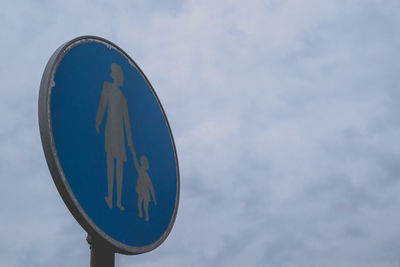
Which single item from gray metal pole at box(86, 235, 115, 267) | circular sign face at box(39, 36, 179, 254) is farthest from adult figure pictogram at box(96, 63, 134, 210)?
gray metal pole at box(86, 235, 115, 267)

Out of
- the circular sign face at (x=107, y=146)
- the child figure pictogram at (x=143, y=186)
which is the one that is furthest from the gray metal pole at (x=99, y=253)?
the child figure pictogram at (x=143, y=186)

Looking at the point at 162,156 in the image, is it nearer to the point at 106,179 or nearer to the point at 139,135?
the point at 139,135

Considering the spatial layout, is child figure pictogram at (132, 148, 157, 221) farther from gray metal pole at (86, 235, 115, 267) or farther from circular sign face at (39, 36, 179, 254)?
gray metal pole at (86, 235, 115, 267)

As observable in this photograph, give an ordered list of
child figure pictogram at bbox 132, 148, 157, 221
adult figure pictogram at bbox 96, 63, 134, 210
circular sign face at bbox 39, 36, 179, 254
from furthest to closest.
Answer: child figure pictogram at bbox 132, 148, 157, 221 < adult figure pictogram at bbox 96, 63, 134, 210 < circular sign face at bbox 39, 36, 179, 254

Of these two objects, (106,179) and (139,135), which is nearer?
(106,179)

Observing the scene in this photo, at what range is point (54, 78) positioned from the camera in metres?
1.79

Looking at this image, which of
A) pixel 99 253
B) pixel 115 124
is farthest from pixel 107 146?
pixel 99 253

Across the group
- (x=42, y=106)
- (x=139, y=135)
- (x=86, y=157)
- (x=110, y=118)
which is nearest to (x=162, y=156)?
(x=139, y=135)

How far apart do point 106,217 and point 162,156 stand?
67 centimetres

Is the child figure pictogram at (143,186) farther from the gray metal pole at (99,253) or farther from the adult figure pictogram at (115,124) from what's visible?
the gray metal pole at (99,253)

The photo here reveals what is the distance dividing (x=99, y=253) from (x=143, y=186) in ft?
1.27

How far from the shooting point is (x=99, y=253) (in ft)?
5.99

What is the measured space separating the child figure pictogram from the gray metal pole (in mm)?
241

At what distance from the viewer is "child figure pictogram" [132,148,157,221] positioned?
207 cm
